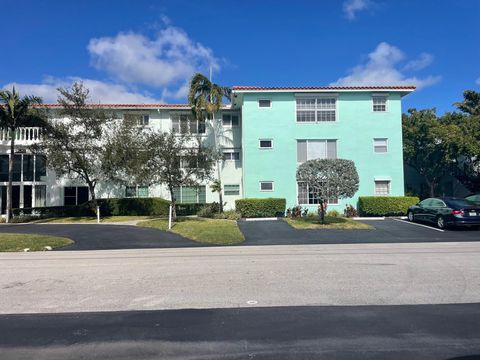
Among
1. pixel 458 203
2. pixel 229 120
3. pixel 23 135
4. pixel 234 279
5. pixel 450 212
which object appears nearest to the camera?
pixel 234 279

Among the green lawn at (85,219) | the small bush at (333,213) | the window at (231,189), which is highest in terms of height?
the window at (231,189)

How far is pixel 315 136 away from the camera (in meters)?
26.7

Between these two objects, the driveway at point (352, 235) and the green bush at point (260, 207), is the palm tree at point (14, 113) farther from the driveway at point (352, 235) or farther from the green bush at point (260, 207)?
the driveway at point (352, 235)

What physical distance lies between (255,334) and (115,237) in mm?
12395

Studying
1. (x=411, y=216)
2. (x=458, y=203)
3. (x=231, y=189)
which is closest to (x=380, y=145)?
(x=411, y=216)

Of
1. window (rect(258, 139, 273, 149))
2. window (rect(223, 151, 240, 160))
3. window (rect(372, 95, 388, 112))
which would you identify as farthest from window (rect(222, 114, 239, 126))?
window (rect(372, 95, 388, 112))

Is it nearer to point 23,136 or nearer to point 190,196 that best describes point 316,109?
point 190,196

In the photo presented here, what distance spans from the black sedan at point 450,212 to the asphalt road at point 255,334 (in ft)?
43.2

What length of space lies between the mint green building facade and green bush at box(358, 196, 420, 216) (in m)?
1.85

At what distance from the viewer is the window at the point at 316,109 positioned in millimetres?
26781

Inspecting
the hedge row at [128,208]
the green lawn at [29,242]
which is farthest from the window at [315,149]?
the green lawn at [29,242]

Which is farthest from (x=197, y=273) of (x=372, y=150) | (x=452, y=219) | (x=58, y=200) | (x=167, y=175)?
(x=58, y=200)

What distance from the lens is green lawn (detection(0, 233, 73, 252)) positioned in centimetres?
1377

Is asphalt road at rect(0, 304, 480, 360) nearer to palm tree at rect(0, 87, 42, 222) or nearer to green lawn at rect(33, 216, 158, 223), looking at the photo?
green lawn at rect(33, 216, 158, 223)
